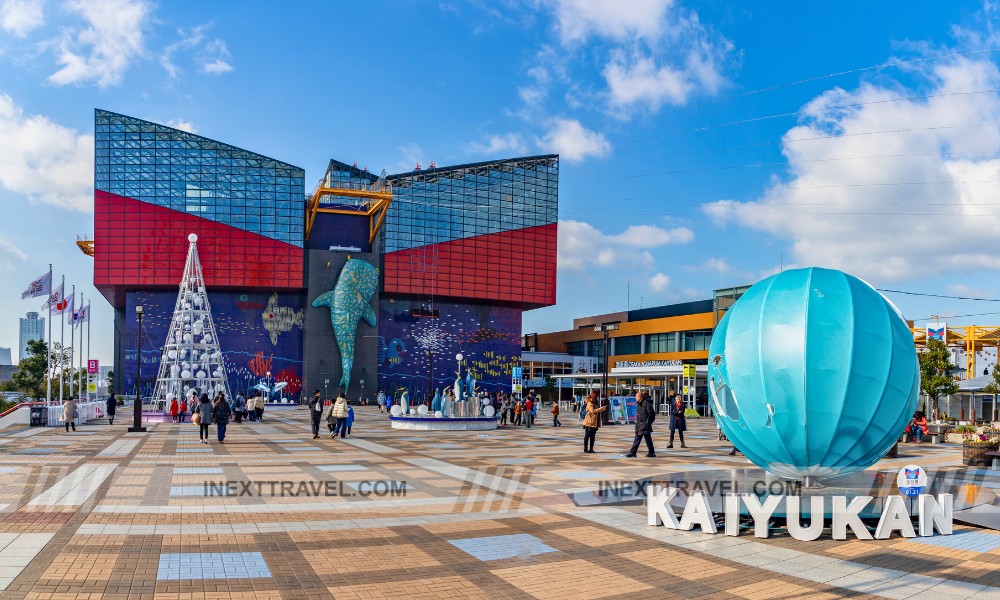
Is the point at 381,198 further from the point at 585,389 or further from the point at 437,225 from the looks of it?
the point at 585,389

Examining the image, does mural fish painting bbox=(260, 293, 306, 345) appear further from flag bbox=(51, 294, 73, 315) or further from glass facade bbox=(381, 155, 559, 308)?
flag bbox=(51, 294, 73, 315)

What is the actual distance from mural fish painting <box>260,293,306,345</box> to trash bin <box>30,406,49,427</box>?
4036cm

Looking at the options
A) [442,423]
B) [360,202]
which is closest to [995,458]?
[442,423]

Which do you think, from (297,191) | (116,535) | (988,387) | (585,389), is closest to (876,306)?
(116,535)

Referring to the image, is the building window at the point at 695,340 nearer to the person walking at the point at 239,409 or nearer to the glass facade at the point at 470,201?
the glass facade at the point at 470,201

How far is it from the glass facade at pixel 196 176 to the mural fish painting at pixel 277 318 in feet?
21.7

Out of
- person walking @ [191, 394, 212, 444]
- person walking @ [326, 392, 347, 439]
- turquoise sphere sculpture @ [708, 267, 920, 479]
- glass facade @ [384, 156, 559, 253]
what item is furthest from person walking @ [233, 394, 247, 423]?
glass facade @ [384, 156, 559, 253]

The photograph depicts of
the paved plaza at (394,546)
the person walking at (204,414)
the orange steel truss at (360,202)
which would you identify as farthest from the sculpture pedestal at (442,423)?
the orange steel truss at (360,202)

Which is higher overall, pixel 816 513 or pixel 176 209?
pixel 176 209

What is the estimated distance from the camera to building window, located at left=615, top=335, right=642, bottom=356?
87431mm

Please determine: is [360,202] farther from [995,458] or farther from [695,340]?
[995,458]

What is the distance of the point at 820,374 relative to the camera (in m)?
9.98

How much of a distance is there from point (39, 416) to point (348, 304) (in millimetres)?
41363

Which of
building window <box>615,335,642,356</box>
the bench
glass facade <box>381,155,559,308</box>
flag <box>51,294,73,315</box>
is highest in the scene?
glass facade <box>381,155,559,308</box>
